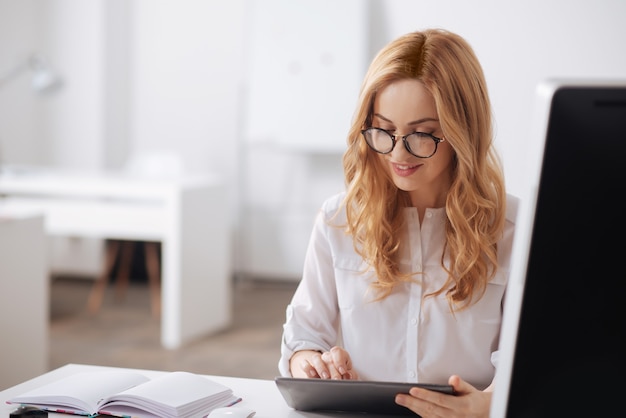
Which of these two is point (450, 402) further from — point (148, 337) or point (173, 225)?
point (148, 337)

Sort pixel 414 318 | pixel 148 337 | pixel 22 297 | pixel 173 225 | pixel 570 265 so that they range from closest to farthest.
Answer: pixel 570 265 → pixel 414 318 → pixel 22 297 → pixel 173 225 → pixel 148 337

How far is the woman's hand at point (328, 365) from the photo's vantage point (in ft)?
4.97

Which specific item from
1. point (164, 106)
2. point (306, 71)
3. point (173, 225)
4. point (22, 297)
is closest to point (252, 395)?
point (22, 297)

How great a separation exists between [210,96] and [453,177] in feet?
15.4

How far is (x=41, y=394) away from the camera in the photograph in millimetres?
1471

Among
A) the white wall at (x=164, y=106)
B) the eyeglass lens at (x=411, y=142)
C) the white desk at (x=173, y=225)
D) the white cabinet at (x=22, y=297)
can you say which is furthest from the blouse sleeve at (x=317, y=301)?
the white wall at (x=164, y=106)

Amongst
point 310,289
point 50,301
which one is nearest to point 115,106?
point 50,301

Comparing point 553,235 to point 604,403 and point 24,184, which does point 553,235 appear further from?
point 24,184

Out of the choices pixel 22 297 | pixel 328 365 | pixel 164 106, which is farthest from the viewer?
pixel 164 106

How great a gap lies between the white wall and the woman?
4.18 meters

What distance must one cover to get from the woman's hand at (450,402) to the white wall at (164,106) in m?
4.68

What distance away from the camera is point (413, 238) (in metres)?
1.72

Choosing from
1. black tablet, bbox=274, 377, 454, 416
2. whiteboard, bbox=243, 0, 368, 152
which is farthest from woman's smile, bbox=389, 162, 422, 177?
whiteboard, bbox=243, 0, 368, 152

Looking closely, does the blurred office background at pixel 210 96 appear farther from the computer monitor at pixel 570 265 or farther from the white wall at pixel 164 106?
the computer monitor at pixel 570 265
